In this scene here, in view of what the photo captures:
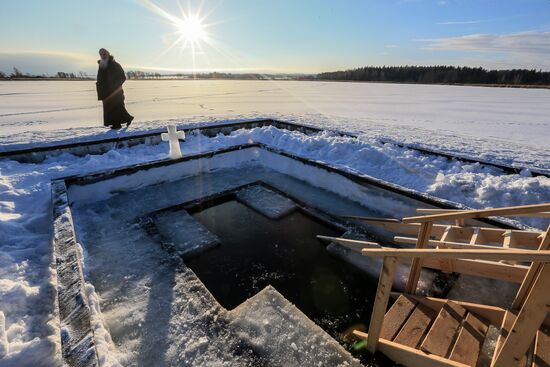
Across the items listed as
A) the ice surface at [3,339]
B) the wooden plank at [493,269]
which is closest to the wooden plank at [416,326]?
the wooden plank at [493,269]

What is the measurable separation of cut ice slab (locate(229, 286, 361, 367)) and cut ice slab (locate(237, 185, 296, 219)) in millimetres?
1694

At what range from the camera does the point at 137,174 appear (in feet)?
15.9

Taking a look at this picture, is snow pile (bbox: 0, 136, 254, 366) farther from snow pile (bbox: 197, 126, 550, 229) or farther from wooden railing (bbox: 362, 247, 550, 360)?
snow pile (bbox: 197, 126, 550, 229)

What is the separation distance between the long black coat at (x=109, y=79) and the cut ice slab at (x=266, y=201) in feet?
17.0

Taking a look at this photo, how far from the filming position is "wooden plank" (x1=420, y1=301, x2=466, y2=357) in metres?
1.94

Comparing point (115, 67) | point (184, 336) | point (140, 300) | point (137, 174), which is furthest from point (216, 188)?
point (115, 67)

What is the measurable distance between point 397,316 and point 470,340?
495 millimetres

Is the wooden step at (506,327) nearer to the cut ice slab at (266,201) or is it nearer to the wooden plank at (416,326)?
the wooden plank at (416,326)

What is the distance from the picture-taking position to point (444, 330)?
2.07 m

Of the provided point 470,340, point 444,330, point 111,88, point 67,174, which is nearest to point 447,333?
point 444,330

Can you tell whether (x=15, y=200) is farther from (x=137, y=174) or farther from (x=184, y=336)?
(x=184, y=336)

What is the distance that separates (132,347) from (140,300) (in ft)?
1.62

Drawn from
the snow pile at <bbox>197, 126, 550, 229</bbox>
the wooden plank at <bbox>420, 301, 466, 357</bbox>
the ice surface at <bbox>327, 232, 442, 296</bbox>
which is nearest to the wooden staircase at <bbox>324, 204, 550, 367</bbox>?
the wooden plank at <bbox>420, 301, 466, 357</bbox>

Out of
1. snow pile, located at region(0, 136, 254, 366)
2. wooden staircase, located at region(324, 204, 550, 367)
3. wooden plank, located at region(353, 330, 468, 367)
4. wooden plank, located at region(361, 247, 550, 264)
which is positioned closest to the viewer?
wooden plank, located at region(361, 247, 550, 264)
